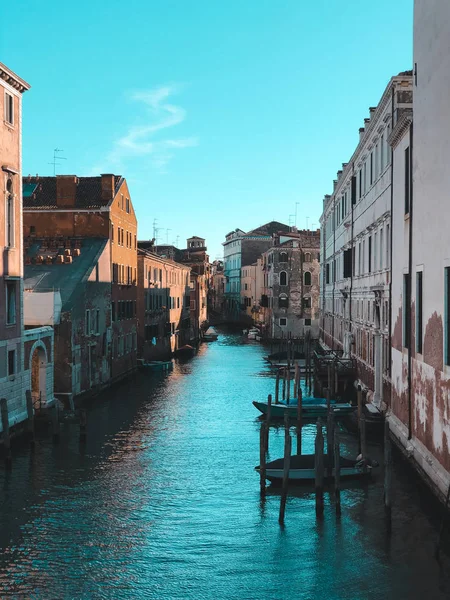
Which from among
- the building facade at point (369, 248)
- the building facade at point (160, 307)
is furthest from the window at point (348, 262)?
the building facade at point (160, 307)

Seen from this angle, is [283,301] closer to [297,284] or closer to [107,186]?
[297,284]

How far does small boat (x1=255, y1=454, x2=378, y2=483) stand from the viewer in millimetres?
17391

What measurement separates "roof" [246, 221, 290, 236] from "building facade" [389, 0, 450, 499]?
258 feet

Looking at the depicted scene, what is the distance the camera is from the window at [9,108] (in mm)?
21359

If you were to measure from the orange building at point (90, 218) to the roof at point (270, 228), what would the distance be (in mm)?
60575

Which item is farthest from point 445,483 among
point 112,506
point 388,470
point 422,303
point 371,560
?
point 112,506

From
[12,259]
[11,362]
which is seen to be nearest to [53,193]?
[12,259]

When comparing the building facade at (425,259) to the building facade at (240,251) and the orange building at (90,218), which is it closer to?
the orange building at (90,218)

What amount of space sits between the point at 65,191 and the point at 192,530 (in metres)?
25.4

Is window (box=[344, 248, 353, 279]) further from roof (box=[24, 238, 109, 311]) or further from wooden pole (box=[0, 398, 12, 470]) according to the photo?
wooden pole (box=[0, 398, 12, 470])

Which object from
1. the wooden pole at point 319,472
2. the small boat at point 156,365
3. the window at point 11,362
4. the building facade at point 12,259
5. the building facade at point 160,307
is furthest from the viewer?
the building facade at point 160,307

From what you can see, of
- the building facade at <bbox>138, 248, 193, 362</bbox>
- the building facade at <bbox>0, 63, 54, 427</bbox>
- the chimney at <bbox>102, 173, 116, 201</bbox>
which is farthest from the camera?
the building facade at <bbox>138, 248, 193, 362</bbox>

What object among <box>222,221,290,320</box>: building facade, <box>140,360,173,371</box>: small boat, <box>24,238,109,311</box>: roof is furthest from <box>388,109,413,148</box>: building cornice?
<box>222,221,290,320</box>: building facade

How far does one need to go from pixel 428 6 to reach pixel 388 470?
10533 mm
